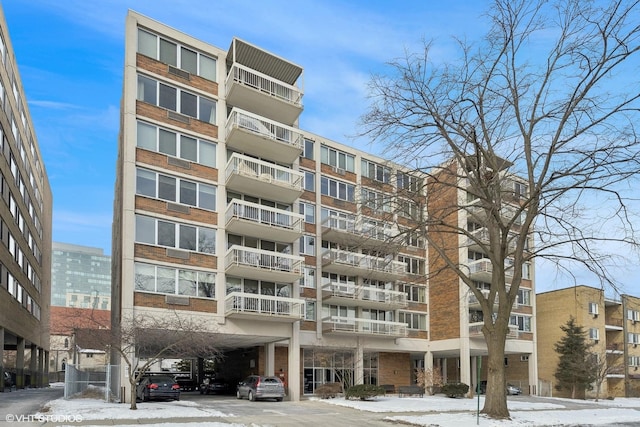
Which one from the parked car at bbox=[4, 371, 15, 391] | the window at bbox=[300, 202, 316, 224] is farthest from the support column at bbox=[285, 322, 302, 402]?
the parked car at bbox=[4, 371, 15, 391]

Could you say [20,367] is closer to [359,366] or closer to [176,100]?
[359,366]

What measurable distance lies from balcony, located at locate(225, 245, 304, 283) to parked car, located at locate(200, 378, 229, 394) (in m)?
9.93

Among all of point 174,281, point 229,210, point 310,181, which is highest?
point 310,181

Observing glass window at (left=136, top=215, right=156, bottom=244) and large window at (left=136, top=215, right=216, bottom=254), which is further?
large window at (left=136, top=215, right=216, bottom=254)

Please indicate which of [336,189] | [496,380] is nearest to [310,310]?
[336,189]

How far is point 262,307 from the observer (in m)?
31.6

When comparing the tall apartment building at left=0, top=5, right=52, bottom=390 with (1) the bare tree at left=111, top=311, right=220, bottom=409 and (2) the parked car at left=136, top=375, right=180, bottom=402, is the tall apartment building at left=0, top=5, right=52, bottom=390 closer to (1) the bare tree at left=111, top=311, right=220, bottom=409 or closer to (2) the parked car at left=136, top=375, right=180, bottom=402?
(2) the parked car at left=136, top=375, right=180, bottom=402

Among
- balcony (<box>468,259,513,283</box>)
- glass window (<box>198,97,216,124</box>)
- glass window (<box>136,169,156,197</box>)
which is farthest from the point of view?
balcony (<box>468,259,513,283</box>)

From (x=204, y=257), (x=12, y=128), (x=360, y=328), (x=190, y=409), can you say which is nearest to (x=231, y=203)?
(x=204, y=257)

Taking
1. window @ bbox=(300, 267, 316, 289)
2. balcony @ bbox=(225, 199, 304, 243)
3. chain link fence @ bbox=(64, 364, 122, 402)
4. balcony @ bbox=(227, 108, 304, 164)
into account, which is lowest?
chain link fence @ bbox=(64, 364, 122, 402)

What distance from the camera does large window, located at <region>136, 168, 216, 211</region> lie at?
29750 mm

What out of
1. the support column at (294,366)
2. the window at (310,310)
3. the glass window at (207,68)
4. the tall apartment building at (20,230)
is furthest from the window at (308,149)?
the tall apartment building at (20,230)

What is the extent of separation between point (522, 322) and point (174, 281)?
31043mm

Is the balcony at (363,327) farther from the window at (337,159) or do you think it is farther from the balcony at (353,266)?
the window at (337,159)
